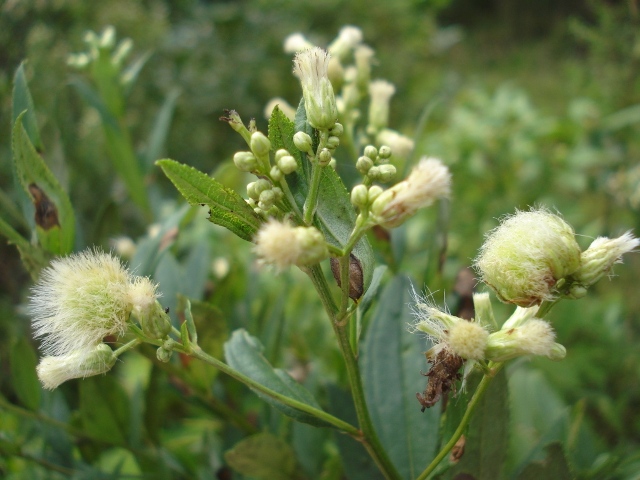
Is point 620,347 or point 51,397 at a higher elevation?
point 51,397

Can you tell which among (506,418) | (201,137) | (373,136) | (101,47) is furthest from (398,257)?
(201,137)

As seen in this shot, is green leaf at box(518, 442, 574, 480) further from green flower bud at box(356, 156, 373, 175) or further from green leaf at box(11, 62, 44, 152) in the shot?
green leaf at box(11, 62, 44, 152)

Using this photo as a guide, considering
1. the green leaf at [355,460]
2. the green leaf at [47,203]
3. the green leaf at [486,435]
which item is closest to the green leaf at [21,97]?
the green leaf at [47,203]

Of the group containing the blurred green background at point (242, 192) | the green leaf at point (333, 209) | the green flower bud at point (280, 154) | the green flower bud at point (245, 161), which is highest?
the green flower bud at point (245, 161)

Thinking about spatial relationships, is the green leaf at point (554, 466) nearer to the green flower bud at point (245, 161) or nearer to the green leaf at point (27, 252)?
the green flower bud at point (245, 161)

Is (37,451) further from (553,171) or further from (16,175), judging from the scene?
(553,171)

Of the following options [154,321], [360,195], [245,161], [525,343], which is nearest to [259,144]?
[245,161]

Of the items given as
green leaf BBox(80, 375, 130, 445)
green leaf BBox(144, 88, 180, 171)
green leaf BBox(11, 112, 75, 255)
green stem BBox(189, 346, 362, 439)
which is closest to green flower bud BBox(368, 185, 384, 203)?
green stem BBox(189, 346, 362, 439)
